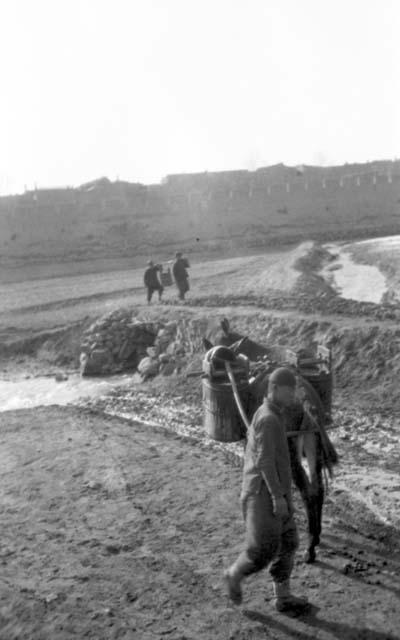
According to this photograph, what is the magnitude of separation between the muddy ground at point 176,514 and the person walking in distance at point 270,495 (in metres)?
0.42

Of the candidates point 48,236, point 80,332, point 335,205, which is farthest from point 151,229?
point 80,332

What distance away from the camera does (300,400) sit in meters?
5.89

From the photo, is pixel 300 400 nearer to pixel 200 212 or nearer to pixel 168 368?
pixel 168 368

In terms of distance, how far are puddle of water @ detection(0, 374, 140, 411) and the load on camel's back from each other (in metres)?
6.00

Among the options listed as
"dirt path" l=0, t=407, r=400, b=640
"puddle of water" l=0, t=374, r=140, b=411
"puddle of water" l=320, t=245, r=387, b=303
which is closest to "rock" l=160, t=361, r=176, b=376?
"puddle of water" l=0, t=374, r=140, b=411

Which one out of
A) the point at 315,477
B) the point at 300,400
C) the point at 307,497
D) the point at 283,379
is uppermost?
the point at 283,379

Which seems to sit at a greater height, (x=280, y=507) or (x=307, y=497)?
(x=280, y=507)

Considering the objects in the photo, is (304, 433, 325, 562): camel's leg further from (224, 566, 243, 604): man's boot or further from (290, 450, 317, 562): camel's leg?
(224, 566, 243, 604): man's boot

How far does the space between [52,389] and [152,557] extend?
9.07 m

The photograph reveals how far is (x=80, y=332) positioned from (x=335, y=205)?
3696 cm

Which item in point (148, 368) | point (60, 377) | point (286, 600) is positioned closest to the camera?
point (286, 600)

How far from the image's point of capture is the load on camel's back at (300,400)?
578cm

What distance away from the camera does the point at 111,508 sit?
7277 mm

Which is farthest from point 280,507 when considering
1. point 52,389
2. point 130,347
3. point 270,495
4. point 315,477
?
point 130,347
